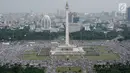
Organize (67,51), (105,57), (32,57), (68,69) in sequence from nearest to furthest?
1. (68,69)
2. (105,57)
3. (32,57)
4. (67,51)

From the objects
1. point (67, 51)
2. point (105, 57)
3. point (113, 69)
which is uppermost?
point (113, 69)

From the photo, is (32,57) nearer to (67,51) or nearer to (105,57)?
(67,51)

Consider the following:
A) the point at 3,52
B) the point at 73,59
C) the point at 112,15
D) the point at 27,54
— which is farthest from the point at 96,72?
the point at 112,15

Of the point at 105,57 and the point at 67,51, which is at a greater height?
the point at 67,51

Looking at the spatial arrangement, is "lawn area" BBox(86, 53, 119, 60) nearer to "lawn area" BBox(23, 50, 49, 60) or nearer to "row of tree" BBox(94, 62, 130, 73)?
"lawn area" BBox(23, 50, 49, 60)

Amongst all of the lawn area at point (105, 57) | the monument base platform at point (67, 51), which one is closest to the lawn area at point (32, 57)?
the monument base platform at point (67, 51)

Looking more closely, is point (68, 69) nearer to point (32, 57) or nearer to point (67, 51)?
point (32, 57)

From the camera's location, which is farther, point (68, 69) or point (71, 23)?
point (71, 23)

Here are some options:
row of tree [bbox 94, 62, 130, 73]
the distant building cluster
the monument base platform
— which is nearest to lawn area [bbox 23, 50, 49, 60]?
the monument base platform

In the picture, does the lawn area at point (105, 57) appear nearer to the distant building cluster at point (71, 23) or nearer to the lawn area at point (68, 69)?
the lawn area at point (68, 69)

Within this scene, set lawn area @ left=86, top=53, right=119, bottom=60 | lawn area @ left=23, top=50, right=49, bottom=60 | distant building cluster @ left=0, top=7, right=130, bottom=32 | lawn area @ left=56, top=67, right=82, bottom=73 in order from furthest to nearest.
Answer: distant building cluster @ left=0, top=7, right=130, bottom=32 < lawn area @ left=23, top=50, right=49, bottom=60 < lawn area @ left=86, top=53, right=119, bottom=60 < lawn area @ left=56, top=67, right=82, bottom=73

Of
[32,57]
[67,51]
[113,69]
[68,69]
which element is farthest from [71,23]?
[113,69]

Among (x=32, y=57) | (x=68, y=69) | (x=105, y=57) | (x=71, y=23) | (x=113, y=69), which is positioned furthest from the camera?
(x=71, y=23)
